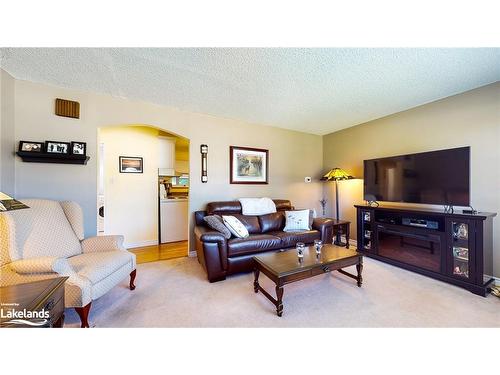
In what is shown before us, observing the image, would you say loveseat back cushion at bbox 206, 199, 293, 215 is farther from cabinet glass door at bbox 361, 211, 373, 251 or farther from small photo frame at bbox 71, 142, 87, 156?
cabinet glass door at bbox 361, 211, 373, 251

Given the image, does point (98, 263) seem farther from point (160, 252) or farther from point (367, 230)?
point (367, 230)

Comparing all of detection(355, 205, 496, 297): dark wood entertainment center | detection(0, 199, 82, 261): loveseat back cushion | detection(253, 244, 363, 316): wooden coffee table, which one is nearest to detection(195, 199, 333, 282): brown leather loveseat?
detection(253, 244, 363, 316): wooden coffee table

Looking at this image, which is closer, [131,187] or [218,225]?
[218,225]

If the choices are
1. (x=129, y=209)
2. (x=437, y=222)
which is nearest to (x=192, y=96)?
(x=129, y=209)

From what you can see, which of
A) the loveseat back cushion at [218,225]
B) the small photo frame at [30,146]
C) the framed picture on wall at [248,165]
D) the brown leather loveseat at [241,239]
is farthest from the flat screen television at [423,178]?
the small photo frame at [30,146]

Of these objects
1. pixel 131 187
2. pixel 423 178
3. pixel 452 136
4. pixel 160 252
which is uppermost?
pixel 452 136

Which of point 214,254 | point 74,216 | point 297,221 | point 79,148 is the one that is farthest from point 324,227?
point 79,148

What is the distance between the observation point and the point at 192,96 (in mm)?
2498

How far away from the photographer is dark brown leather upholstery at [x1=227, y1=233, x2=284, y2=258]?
2.27m

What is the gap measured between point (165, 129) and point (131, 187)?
1.46 metres

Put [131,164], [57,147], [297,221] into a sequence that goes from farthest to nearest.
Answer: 1. [131,164]
2. [297,221]
3. [57,147]

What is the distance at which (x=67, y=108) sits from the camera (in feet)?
7.40
